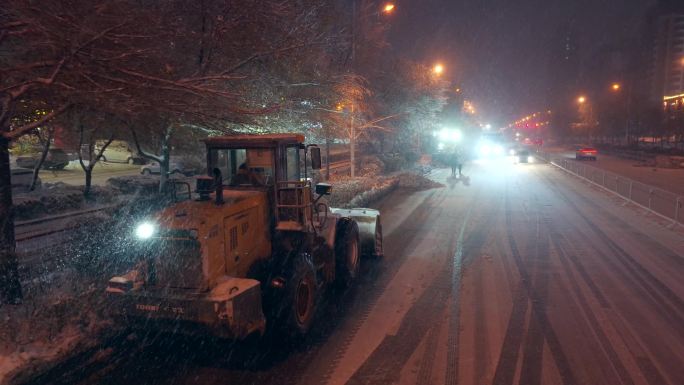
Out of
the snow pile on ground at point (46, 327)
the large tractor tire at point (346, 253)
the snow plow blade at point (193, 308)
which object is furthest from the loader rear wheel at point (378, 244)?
the snow pile on ground at point (46, 327)

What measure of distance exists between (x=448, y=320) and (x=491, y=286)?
1974mm

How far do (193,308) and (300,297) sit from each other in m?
1.70

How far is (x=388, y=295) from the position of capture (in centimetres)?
842

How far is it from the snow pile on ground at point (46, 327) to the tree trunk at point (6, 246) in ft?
0.70

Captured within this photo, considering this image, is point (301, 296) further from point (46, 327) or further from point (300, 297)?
point (46, 327)

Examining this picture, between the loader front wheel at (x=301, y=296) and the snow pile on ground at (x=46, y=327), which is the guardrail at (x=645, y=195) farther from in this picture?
the snow pile on ground at (x=46, y=327)

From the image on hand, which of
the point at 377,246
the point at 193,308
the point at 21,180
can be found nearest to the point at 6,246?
the point at 193,308

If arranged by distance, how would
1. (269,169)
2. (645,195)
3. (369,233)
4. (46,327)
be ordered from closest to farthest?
(46,327) < (269,169) < (369,233) < (645,195)

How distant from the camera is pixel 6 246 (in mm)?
6789

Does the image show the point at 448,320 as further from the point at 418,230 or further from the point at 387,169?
the point at 387,169

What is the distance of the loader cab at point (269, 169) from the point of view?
7168 millimetres

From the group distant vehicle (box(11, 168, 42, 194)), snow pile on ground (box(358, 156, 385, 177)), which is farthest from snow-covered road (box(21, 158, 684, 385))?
distant vehicle (box(11, 168, 42, 194))

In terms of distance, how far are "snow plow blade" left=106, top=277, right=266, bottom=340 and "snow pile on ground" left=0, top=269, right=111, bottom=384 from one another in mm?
795

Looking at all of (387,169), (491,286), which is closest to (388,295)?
(491,286)
